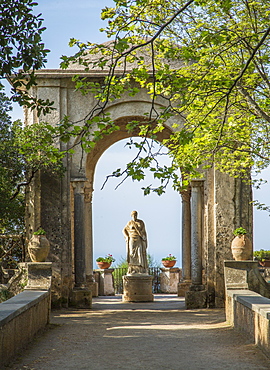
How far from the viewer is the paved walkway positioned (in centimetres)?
722

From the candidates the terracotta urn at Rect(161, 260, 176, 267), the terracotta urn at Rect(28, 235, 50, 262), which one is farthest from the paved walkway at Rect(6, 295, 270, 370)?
the terracotta urn at Rect(161, 260, 176, 267)

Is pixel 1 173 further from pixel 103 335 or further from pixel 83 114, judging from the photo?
pixel 103 335

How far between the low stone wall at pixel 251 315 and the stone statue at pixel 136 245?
625 centimetres

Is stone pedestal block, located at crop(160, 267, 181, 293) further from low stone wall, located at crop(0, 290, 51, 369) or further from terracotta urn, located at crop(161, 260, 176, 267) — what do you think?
low stone wall, located at crop(0, 290, 51, 369)

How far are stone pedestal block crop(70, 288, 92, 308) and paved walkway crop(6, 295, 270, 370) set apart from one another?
1.20 meters

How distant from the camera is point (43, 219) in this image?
568 inches

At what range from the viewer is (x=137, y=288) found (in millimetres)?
16953

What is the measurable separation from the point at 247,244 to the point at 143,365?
232 inches

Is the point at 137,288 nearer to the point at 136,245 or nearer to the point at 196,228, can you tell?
the point at 136,245

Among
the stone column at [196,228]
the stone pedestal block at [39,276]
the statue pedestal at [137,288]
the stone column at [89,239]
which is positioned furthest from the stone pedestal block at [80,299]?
the stone column at [89,239]

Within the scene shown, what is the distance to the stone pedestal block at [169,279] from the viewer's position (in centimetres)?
2091

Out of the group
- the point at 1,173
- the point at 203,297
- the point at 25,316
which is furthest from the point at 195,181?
the point at 25,316

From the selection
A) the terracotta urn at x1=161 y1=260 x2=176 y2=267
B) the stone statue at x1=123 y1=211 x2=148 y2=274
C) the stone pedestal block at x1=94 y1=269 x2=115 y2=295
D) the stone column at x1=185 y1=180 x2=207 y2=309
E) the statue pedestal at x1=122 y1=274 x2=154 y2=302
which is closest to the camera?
the stone column at x1=185 y1=180 x2=207 y2=309

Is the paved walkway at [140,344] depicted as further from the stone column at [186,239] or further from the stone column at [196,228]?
the stone column at [186,239]
